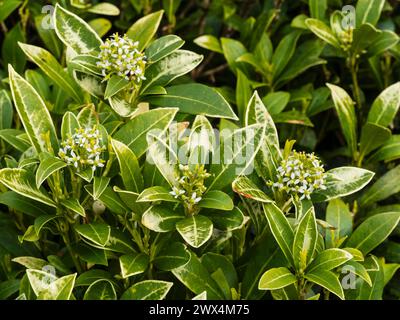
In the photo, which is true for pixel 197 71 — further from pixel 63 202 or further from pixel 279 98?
pixel 63 202

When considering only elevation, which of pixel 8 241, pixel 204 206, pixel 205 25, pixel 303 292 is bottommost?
pixel 303 292

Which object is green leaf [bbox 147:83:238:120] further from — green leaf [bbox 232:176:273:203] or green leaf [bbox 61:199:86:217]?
green leaf [bbox 61:199:86:217]

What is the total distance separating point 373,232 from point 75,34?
93 cm

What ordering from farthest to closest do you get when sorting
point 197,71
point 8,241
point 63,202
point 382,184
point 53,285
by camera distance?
point 197,71 → point 382,184 → point 8,241 → point 63,202 → point 53,285

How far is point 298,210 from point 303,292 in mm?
214

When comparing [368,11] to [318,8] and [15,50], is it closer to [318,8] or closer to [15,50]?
[318,8]

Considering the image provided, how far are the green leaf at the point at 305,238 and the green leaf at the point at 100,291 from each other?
444 millimetres

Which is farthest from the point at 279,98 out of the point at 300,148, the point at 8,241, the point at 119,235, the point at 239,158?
the point at 8,241

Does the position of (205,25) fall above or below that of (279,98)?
above

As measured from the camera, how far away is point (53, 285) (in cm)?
152

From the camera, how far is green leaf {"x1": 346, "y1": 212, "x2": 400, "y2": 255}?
5.94 ft

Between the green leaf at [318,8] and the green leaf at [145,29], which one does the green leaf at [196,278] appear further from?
the green leaf at [318,8]

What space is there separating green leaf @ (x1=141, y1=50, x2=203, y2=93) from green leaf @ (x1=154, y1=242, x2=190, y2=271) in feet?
1.37

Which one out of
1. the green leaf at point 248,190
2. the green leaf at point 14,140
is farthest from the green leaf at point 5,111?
the green leaf at point 248,190
